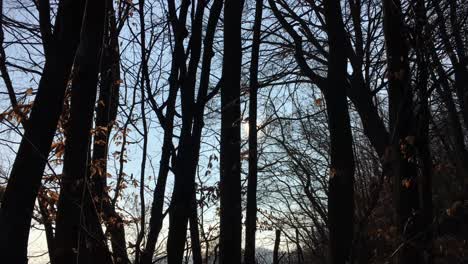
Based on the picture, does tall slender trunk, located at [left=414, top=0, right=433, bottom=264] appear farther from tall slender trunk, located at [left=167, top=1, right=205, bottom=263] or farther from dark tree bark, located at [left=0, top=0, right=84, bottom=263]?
dark tree bark, located at [left=0, top=0, right=84, bottom=263]

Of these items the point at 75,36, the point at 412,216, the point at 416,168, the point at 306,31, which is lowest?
the point at 412,216

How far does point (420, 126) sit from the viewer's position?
180 inches

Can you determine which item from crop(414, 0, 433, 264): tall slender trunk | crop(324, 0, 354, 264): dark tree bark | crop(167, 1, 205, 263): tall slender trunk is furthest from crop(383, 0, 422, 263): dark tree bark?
crop(167, 1, 205, 263): tall slender trunk

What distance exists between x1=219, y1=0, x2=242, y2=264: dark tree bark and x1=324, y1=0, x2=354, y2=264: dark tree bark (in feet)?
4.11

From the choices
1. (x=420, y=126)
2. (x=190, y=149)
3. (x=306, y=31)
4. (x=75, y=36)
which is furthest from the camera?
(x=306, y=31)

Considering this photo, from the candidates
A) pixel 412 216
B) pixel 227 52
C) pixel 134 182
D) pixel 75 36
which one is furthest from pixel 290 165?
pixel 75 36

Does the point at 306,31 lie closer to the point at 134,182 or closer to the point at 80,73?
the point at 134,182

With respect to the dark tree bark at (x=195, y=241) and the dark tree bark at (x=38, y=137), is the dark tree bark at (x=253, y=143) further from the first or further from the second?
the dark tree bark at (x=38, y=137)

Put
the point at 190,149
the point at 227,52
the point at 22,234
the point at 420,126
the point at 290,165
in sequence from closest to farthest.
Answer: the point at 22,234
the point at 420,126
the point at 190,149
the point at 227,52
the point at 290,165

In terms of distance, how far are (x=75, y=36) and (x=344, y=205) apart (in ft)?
9.33

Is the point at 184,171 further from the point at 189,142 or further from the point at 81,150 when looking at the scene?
the point at 81,150

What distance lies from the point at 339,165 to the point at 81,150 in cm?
229

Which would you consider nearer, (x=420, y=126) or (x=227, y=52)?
(x=420, y=126)

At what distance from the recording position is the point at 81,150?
3.82 m
